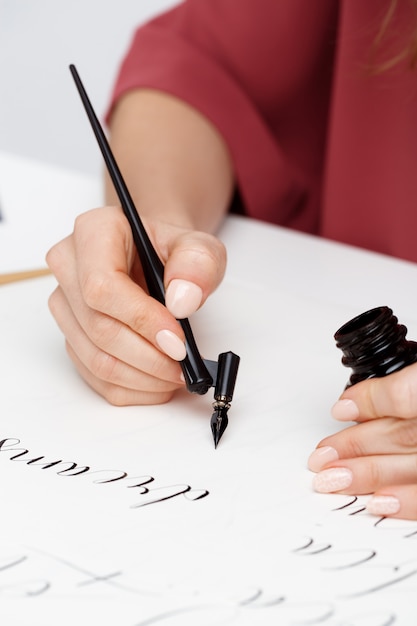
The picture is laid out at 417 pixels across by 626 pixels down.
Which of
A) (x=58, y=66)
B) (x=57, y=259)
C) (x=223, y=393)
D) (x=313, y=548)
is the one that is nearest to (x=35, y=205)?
(x=57, y=259)

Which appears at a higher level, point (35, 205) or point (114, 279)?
point (35, 205)

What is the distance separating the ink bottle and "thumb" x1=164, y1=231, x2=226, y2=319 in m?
0.10

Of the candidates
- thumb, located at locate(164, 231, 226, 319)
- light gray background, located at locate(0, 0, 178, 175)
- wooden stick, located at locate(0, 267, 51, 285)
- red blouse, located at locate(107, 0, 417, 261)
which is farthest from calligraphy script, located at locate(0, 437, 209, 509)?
light gray background, located at locate(0, 0, 178, 175)

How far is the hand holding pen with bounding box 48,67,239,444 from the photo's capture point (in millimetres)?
479

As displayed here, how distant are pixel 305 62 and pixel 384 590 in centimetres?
67

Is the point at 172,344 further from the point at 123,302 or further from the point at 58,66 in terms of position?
the point at 58,66

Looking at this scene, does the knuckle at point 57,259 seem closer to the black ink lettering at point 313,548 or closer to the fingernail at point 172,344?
the fingernail at point 172,344

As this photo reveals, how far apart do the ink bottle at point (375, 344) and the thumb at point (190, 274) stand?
10 cm

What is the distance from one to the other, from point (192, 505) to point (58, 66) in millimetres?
1966

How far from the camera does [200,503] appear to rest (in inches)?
16.0

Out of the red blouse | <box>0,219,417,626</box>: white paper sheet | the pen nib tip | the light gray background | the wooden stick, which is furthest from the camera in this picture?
the light gray background

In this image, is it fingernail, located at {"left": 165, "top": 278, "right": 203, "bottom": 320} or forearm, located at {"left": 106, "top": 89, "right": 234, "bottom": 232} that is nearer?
fingernail, located at {"left": 165, "top": 278, "right": 203, "bottom": 320}

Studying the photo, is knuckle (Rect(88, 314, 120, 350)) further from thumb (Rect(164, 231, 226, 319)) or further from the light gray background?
the light gray background

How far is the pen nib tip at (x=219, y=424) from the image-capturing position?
46 centimetres
